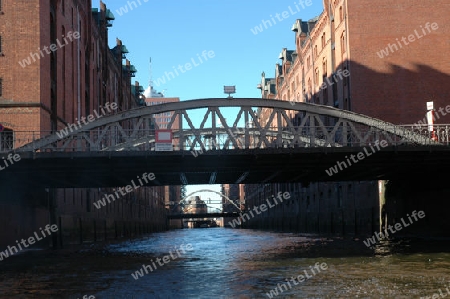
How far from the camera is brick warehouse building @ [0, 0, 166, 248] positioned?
123ft

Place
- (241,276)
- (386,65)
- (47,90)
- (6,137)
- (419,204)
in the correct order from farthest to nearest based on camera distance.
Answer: (386,65), (47,90), (419,204), (6,137), (241,276)

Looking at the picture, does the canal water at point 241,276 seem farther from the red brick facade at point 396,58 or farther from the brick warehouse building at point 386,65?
the red brick facade at point 396,58

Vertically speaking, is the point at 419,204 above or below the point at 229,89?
below

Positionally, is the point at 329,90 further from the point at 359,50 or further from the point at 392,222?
the point at 392,222

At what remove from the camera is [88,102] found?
56750mm

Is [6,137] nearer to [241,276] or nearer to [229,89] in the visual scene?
[229,89]

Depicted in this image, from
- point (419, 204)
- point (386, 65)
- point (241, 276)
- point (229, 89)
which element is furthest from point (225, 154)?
point (386, 65)

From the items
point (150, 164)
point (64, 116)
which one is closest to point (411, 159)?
point (150, 164)

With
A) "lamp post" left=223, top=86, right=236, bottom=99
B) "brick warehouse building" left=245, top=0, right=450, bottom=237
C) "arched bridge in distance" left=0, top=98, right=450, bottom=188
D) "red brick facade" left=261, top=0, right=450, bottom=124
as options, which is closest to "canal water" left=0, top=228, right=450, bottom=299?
"arched bridge in distance" left=0, top=98, right=450, bottom=188

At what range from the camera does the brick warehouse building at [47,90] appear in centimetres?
3741

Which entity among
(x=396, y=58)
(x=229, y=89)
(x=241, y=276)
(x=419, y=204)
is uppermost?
(x=396, y=58)

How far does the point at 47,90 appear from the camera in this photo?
132ft

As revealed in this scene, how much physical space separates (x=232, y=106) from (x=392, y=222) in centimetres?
1569

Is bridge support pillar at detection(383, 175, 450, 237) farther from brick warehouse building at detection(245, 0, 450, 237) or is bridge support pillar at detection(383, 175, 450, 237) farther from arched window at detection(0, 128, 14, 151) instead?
arched window at detection(0, 128, 14, 151)
